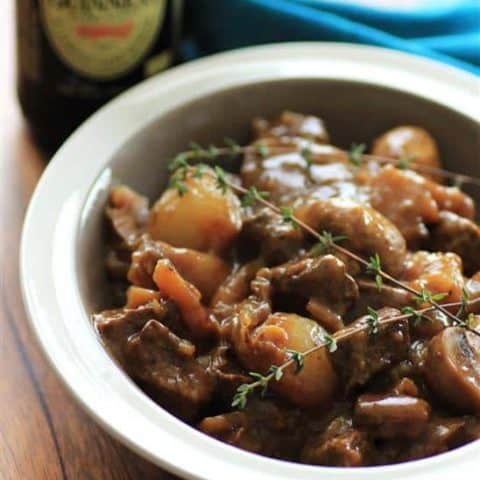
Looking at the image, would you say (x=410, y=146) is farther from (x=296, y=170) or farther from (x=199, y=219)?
(x=199, y=219)

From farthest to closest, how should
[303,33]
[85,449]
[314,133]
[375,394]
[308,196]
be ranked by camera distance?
[303,33] → [314,133] → [308,196] → [85,449] → [375,394]

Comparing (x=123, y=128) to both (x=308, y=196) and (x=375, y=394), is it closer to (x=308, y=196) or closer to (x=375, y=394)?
(x=308, y=196)

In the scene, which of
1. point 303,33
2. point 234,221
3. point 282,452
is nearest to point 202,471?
point 282,452

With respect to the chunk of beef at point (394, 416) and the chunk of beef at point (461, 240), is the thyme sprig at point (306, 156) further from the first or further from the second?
the chunk of beef at point (394, 416)

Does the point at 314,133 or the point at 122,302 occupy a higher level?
the point at 314,133

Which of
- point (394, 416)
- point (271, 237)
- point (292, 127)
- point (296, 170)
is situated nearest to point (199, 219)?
point (271, 237)

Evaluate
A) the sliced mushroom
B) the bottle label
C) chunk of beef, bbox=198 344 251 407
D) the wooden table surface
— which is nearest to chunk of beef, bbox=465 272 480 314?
the sliced mushroom
